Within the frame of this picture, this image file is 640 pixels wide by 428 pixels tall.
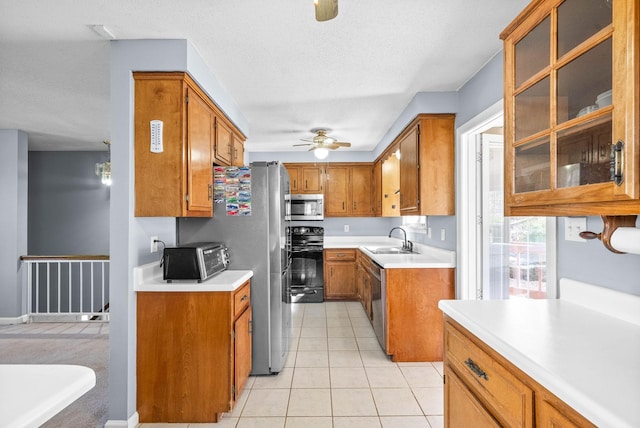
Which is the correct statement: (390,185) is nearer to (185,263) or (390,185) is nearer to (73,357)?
(185,263)

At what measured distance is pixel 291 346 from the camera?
345 cm

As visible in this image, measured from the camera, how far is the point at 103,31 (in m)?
2.04

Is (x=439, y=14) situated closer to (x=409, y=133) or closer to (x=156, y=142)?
(x=409, y=133)

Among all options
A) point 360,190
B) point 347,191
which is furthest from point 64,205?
point 360,190

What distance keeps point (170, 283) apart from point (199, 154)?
3.08ft

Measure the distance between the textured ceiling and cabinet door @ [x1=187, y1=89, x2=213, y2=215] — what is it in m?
0.37

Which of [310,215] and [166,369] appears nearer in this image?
[166,369]

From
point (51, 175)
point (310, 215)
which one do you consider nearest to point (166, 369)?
point (310, 215)

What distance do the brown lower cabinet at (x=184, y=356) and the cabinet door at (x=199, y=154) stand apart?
2.16 feet

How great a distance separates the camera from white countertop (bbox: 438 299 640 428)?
757mm

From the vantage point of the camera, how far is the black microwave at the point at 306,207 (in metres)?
5.34

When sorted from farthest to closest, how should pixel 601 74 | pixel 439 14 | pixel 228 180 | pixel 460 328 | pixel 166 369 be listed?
pixel 228 180, pixel 166 369, pixel 439 14, pixel 460 328, pixel 601 74

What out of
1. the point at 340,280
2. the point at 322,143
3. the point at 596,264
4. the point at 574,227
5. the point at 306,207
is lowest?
the point at 340,280

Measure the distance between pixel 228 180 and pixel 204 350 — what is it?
4.26ft
